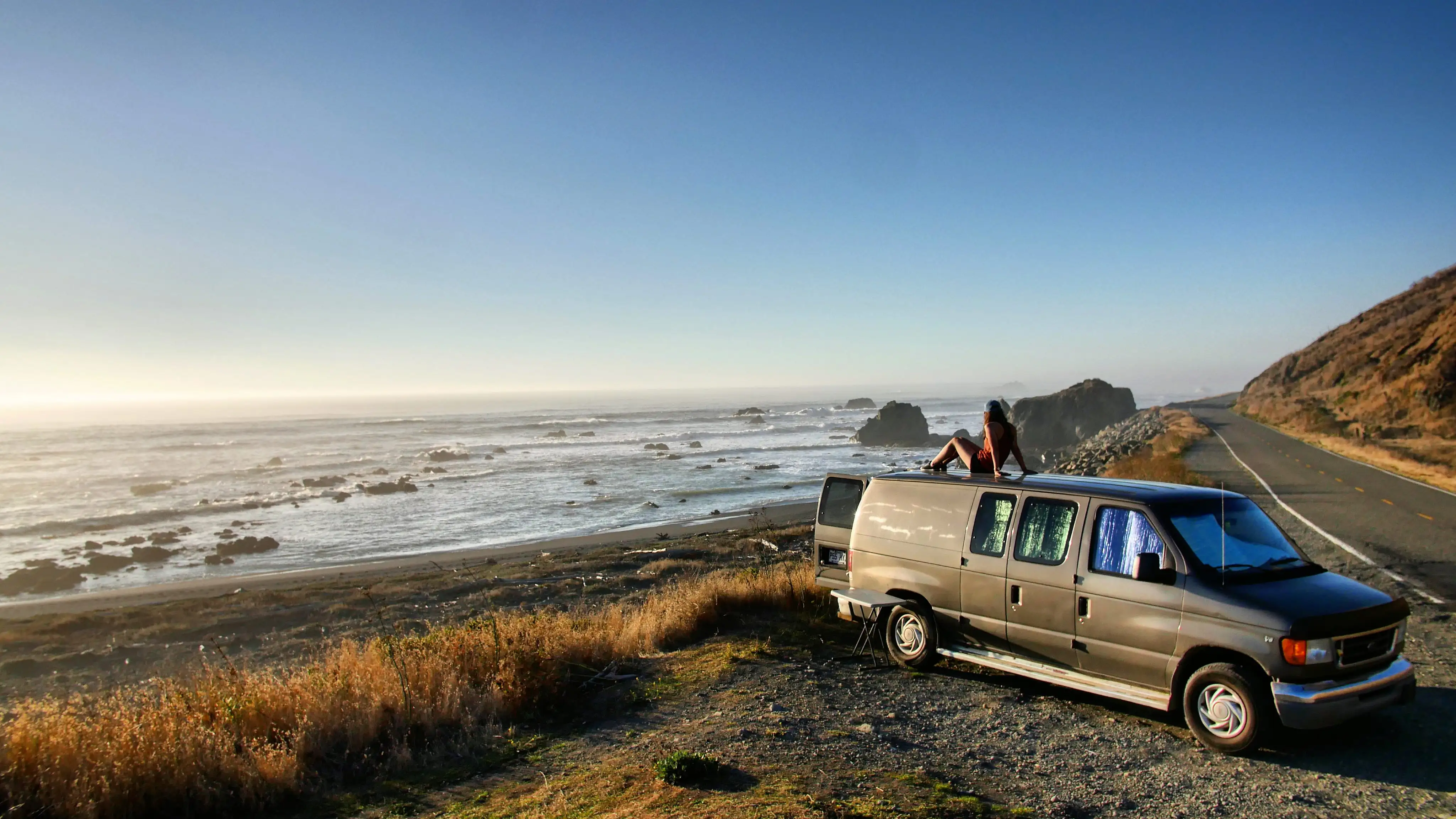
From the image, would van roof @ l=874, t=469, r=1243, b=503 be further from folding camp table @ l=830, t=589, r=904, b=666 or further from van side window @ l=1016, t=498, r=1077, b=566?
folding camp table @ l=830, t=589, r=904, b=666

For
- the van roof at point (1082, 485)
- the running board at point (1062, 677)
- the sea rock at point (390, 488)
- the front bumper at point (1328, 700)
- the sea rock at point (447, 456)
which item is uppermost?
the van roof at point (1082, 485)

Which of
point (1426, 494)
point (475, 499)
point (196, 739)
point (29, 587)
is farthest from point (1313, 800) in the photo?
point (475, 499)

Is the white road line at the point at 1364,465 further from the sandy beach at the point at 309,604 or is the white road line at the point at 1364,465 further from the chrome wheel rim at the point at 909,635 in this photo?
the chrome wheel rim at the point at 909,635

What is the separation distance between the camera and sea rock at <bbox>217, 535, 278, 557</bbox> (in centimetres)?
2717

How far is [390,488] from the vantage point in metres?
42.5

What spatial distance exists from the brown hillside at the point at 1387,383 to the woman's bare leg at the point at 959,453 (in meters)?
27.0

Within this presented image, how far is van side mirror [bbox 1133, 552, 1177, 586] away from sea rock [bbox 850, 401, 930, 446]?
60715 mm

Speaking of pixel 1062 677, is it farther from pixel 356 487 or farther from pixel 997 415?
pixel 356 487

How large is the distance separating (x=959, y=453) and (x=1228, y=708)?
349cm

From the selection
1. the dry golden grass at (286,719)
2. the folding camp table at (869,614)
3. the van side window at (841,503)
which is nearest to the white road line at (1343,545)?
the folding camp table at (869,614)

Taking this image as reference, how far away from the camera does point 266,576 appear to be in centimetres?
2300

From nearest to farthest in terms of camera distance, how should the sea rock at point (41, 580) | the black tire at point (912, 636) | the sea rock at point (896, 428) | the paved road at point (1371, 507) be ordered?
the black tire at point (912, 636) < the paved road at point (1371, 507) < the sea rock at point (41, 580) < the sea rock at point (896, 428)

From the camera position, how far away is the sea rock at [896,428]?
66.4m

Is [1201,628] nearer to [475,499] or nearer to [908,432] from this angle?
[475,499]
